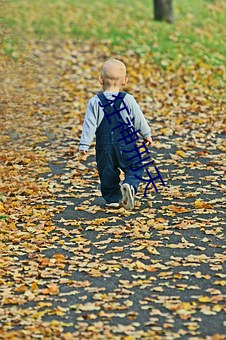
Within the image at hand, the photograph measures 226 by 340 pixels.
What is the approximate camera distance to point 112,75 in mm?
7418

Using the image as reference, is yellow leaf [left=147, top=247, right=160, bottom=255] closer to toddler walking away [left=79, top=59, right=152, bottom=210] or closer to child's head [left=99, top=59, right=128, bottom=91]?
toddler walking away [left=79, top=59, right=152, bottom=210]

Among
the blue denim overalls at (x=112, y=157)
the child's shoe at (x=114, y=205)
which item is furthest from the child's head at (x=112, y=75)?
the child's shoe at (x=114, y=205)

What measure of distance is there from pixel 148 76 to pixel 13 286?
896 centimetres

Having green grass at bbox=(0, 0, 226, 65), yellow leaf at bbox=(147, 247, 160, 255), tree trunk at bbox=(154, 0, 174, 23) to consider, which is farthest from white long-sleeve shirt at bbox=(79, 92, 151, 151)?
tree trunk at bbox=(154, 0, 174, 23)

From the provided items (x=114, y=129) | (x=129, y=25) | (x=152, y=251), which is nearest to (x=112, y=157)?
Answer: (x=114, y=129)

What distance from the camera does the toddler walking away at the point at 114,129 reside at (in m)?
7.46

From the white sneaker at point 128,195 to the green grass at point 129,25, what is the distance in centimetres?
774

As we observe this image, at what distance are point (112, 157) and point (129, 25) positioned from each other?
10419 mm

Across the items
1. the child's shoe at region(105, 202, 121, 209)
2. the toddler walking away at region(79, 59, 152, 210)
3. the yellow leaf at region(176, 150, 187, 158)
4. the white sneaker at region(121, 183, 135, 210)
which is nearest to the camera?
the white sneaker at region(121, 183, 135, 210)

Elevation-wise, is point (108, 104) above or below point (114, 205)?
above

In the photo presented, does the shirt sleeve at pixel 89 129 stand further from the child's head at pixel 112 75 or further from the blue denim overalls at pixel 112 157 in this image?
the child's head at pixel 112 75

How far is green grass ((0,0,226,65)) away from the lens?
15906 mm

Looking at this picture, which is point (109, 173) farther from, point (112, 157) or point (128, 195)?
point (128, 195)

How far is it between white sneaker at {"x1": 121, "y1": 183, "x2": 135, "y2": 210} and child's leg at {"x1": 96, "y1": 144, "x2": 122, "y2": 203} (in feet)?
0.90
